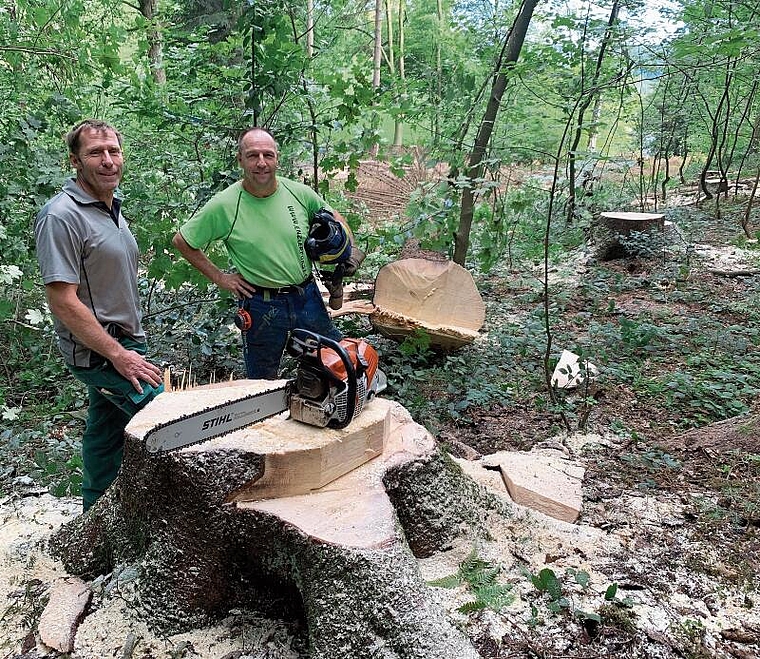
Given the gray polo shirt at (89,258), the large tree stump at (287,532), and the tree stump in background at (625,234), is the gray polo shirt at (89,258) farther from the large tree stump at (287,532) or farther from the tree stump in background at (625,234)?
the tree stump in background at (625,234)

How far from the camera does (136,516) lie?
86.7 inches

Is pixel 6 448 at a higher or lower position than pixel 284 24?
lower

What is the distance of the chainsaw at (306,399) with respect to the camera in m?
2.00

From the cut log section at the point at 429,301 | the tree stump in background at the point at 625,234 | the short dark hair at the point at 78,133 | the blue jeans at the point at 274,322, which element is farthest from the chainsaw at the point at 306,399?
the tree stump in background at the point at 625,234

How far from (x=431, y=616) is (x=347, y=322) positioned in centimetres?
352

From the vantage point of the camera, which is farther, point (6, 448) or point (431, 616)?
point (6, 448)

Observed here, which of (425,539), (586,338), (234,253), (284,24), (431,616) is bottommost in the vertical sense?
(586,338)

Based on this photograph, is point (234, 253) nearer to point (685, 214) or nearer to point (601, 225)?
point (601, 225)

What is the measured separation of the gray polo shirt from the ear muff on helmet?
38.3 inches

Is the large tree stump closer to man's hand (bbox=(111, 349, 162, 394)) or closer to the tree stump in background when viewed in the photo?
man's hand (bbox=(111, 349, 162, 394))

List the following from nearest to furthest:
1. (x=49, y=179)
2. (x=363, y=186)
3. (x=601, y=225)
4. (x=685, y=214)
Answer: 1. (x=49, y=179)
2. (x=601, y=225)
3. (x=685, y=214)
4. (x=363, y=186)

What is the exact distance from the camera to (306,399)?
2.24 metres

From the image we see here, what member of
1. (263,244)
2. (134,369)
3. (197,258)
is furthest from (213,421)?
(197,258)

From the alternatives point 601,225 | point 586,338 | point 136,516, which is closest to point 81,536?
point 136,516
